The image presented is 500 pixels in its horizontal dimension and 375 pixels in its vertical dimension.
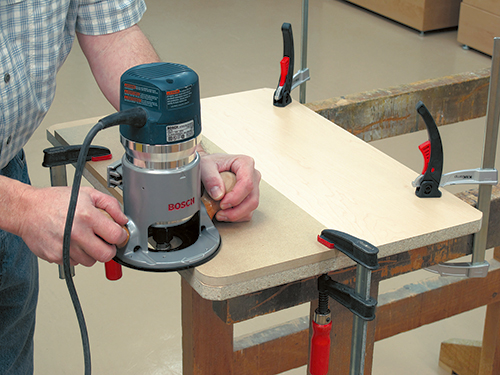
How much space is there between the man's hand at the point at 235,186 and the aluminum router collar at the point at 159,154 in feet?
0.34

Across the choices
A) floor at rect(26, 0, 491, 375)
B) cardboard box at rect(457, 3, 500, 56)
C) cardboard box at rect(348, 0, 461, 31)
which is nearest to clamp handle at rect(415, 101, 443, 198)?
floor at rect(26, 0, 491, 375)

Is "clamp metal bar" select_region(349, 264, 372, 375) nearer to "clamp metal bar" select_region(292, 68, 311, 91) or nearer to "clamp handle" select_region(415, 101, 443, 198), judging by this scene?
"clamp handle" select_region(415, 101, 443, 198)

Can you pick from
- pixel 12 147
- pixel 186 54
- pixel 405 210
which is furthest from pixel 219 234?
pixel 186 54

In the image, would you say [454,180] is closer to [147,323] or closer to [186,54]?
[147,323]

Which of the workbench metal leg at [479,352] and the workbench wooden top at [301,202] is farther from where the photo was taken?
the workbench metal leg at [479,352]

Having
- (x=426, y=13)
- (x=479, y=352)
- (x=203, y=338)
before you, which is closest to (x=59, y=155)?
(x=203, y=338)

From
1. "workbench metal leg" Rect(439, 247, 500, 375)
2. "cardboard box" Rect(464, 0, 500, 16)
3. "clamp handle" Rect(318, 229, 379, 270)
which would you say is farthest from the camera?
"cardboard box" Rect(464, 0, 500, 16)

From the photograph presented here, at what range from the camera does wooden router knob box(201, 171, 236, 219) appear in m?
0.92

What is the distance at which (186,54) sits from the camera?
4152 mm

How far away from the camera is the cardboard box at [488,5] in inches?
154

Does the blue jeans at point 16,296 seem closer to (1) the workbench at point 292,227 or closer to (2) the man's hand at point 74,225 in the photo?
(1) the workbench at point 292,227

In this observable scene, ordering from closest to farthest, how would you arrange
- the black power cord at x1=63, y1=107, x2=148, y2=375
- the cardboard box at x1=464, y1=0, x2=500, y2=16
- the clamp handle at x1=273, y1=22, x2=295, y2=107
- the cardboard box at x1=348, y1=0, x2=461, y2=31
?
the black power cord at x1=63, y1=107, x2=148, y2=375
the clamp handle at x1=273, y1=22, x2=295, y2=107
the cardboard box at x1=464, y1=0, x2=500, y2=16
the cardboard box at x1=348, y1=0, x2=461, y2=31

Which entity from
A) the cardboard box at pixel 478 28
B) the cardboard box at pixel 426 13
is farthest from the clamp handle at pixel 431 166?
the cardboard box at pixel 426 13

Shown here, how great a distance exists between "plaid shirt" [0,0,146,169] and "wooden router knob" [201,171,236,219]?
38 centimetres
